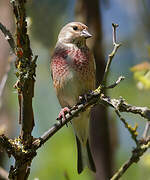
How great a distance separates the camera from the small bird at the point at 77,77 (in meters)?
4.16

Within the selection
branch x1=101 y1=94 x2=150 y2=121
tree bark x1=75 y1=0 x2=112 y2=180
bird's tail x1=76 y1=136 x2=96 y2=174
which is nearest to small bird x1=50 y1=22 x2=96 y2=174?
bird's tail x1=76 y1=136 x2=96 y2=174

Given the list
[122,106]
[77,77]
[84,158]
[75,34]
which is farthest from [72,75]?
[122,106]

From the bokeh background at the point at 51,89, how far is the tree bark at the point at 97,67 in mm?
146

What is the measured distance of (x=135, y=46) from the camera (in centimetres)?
602

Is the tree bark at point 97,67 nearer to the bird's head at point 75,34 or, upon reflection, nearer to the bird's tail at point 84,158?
the bird's head at point 75,34

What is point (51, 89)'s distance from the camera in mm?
6766

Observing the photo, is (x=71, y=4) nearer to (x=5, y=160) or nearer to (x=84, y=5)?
(x=84, y=5)

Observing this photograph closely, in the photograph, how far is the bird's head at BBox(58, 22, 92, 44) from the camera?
4598 millimetres

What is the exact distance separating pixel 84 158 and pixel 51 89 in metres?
2.82

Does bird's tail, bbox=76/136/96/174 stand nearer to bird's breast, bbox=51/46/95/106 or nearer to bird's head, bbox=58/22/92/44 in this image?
bird's breast, bbox=51/46/95/106

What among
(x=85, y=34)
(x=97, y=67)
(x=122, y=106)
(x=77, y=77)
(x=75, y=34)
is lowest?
(x=122, y=106)

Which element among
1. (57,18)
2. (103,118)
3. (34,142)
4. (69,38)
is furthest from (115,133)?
(34,142)

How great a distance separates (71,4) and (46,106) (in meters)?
1.68

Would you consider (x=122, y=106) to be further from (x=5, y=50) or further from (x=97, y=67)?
(x=5, y=50)
